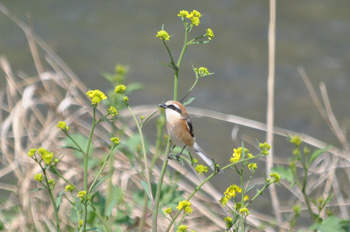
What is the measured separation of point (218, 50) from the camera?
8.52 meters

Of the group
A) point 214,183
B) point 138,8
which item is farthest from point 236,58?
point 214,183

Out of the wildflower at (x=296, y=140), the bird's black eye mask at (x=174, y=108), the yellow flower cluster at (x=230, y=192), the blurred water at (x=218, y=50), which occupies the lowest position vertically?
the yellow flower cluster at (x=230, y=192)

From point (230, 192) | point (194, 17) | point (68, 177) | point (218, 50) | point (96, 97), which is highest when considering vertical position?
point (218, 50)

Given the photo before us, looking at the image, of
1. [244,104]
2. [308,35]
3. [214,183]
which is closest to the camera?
[214,183]

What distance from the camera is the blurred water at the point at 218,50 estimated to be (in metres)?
7.30

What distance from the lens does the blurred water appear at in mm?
7301

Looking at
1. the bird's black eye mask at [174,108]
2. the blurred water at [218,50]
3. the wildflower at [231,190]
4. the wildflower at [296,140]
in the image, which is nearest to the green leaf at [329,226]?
the wildflower at [296,140]

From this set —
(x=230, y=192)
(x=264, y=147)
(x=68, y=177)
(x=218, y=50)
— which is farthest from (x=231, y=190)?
(x=218, y=50)

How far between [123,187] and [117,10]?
4.96 metres

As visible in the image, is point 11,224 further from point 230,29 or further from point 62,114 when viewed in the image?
point 230,29

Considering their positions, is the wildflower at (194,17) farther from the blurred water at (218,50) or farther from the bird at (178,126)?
the blurred water at (218,50)

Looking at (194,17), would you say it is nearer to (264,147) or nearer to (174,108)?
(174,108)

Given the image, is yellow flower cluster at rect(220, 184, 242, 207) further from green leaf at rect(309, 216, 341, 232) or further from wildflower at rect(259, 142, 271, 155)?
green leaf at rect(309, 216, 341, 232)

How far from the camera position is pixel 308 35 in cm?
894
